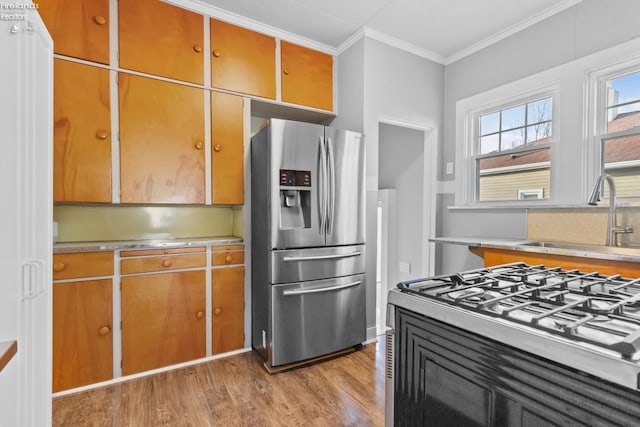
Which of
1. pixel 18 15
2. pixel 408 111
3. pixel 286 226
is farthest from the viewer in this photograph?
pixel 408 111

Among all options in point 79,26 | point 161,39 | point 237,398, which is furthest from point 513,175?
point 79,26

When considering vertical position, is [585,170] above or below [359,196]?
above

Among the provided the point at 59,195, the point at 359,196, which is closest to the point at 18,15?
the point at 59,195

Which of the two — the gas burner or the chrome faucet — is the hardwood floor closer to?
the gas burner

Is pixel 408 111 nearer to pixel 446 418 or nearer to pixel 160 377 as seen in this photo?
pixel 446 418

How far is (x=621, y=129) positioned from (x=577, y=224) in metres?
0.70

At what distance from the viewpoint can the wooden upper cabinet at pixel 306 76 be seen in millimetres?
2770

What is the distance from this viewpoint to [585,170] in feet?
7.39

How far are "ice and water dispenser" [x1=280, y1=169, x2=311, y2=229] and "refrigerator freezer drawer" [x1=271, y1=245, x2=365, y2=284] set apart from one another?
22cm

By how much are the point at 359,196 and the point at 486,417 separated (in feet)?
6.36

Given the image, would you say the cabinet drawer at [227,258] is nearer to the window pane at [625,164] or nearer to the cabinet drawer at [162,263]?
the cabinet drawer at [162,263]

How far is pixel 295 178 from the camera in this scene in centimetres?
232

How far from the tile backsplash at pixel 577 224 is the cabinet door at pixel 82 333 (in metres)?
3.14

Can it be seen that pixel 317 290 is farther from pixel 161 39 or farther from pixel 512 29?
pixel 512 29
